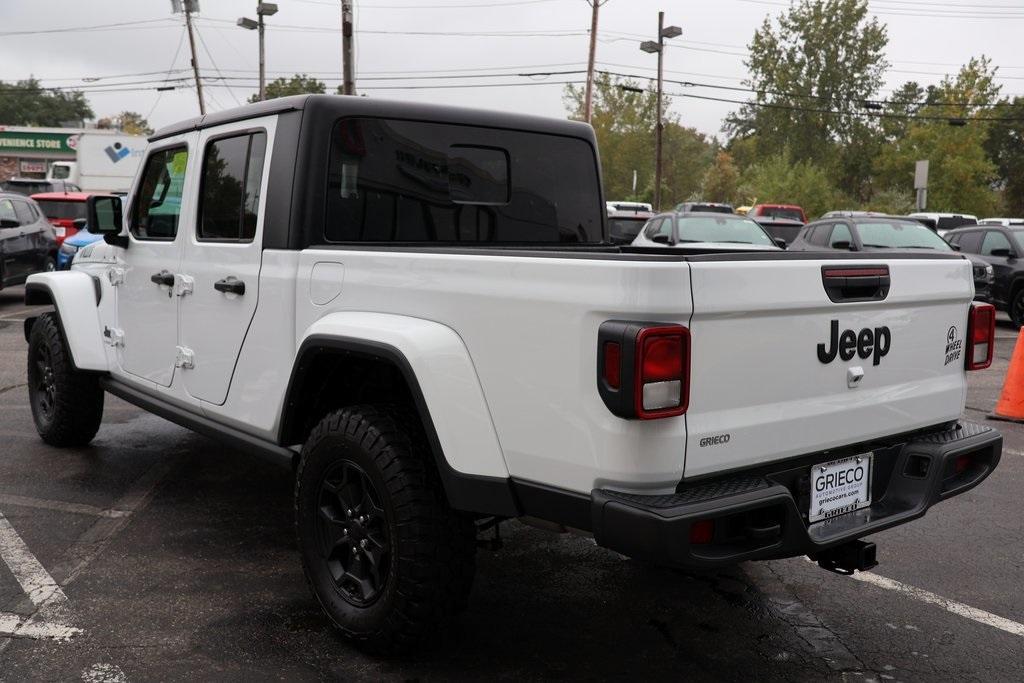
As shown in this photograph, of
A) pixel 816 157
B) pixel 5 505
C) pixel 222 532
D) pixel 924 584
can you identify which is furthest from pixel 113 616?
pixel 816 157

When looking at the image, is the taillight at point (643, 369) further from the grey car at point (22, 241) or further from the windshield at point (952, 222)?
the windshield at point (952, 222)

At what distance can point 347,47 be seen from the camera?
21016 millimetres

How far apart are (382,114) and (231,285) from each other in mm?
948

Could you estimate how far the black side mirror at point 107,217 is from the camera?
5.14 meters

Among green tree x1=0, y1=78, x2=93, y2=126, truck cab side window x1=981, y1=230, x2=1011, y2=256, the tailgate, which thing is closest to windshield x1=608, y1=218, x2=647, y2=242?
truck cab side window x1=981, y1=230, x2=1011, y2=256

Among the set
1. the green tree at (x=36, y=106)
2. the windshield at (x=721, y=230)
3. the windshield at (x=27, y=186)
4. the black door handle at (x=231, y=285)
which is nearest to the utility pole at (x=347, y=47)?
the windshield at (x=721, y=230)

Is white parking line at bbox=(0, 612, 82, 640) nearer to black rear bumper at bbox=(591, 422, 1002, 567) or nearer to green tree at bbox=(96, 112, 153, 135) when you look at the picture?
black rear bumper at bbox=(591, 422, 1002, 567)

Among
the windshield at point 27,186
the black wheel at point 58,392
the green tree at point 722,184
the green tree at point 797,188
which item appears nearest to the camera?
the black wheel at point 58,392

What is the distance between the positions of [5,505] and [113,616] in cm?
183

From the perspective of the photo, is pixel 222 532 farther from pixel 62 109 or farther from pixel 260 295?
pixel 62 109

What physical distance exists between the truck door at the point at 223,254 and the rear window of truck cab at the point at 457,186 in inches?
13.9

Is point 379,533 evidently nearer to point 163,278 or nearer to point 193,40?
point 163,278

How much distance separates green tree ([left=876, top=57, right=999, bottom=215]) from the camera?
1967 inches

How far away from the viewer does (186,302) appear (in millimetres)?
4445
